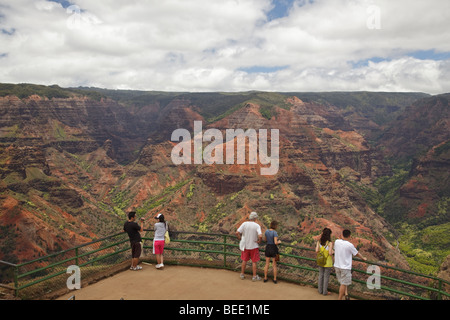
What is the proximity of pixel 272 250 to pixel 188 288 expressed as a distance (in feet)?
11.0

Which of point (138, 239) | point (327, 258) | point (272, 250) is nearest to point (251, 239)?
point (272, 250)

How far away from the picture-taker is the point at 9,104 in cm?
14062

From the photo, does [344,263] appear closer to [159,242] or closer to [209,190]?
[159,242]

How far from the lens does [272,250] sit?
41.3 ft

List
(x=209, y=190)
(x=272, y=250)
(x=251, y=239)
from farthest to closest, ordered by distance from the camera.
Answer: (x=209, y=190) → (x=251, y=239) → (x=272, y=250)

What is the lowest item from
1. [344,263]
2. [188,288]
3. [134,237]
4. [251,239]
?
[188,288]

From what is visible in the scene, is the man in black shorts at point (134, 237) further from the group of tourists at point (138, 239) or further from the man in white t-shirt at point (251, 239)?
Answer: the man in white t-shirt at point (251, 239)

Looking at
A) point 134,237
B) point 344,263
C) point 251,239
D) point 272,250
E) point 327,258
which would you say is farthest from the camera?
point 134,237

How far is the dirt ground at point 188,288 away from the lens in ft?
38.2

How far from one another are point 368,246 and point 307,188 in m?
26.1

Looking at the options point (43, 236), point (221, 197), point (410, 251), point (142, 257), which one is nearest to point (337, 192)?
point (410, 251)

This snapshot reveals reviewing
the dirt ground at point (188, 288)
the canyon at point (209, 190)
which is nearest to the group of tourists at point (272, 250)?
the dirt ground at point (188, 288)

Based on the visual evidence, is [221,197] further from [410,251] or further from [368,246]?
[410,251]

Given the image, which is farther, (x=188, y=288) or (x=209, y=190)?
(x=209, y=190)
